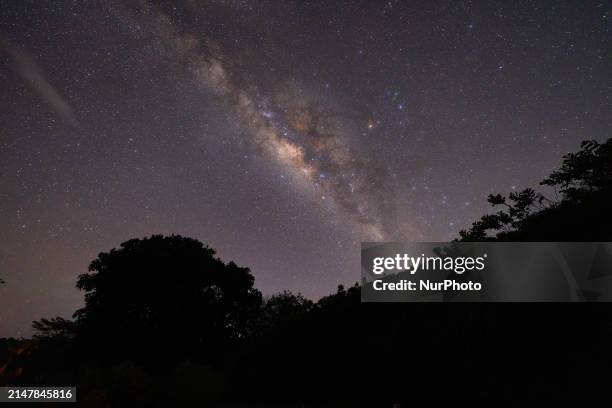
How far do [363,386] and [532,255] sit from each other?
5987 millimetres

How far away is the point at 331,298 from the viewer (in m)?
16.1

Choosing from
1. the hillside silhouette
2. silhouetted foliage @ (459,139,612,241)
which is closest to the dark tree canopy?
the hillside silhouette

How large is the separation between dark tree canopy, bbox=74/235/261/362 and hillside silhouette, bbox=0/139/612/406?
15cm

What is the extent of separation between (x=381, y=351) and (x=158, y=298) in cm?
1929

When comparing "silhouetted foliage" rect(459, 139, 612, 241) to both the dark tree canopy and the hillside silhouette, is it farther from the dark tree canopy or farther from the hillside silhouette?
the dark tree canopy

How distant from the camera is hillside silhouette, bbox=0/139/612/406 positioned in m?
6.22

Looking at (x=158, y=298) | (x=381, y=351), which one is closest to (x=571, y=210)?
(x=381, y=351)

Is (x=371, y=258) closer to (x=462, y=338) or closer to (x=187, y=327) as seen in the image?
(x=462, y=338)

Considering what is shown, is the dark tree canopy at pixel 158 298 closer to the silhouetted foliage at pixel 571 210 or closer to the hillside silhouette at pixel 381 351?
the hillside silhouette at pixel 381 351

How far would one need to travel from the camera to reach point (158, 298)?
2431 cm

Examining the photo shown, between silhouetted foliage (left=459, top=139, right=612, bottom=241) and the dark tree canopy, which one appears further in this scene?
the dark tree canopy

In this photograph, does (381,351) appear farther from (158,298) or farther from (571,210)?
(158,298)

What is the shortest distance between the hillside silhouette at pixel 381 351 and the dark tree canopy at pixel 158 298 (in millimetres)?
154

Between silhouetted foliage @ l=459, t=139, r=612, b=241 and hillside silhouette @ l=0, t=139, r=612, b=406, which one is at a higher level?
silhouetted foliage @ l=459, t=139, r=612, b=241
